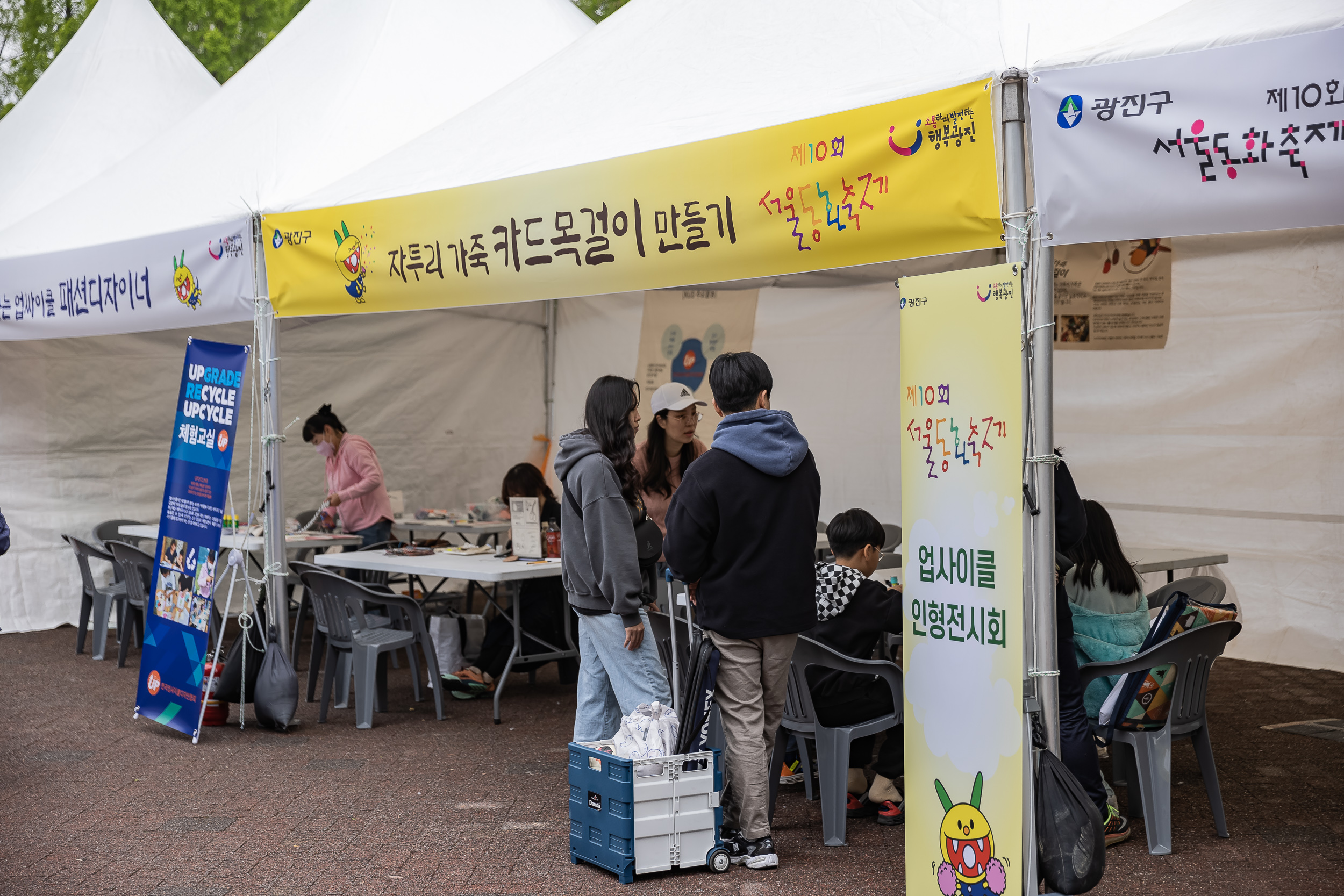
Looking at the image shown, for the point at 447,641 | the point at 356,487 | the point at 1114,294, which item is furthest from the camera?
the point at 356,487

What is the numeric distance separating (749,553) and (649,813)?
833mm

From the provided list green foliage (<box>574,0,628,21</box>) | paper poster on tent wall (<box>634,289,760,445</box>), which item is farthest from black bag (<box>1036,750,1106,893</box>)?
green foliage (<box>574,0,628,21</box>)

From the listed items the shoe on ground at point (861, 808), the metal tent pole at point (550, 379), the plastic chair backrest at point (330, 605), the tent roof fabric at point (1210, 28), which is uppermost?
the tent roof fabric at point (1210, 28)

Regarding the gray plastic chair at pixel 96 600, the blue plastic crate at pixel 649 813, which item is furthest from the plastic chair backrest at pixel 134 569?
Answer: the blue plastic crate at pixel 649 813

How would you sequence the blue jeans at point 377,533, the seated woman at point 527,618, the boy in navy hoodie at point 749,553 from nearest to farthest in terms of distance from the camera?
the boy in navy hoodie at point 749,553
the seated woman at point 527,618
the blue jeans at point 377,533

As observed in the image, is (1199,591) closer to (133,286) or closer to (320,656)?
(320,656)

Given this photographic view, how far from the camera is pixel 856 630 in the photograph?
3932 mm

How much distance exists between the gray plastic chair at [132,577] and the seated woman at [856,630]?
4.47 m

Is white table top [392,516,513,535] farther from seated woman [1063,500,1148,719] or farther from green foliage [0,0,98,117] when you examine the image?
green foliage [0,0,98,117]

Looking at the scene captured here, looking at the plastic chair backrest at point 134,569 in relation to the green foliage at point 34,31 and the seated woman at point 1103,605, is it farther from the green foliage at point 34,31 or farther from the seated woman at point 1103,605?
the green foliage at point 34,31

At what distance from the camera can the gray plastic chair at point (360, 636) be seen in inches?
217

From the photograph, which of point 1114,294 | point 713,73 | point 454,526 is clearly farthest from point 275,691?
point 1114,294

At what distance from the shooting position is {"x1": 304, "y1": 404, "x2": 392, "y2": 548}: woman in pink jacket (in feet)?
24.3

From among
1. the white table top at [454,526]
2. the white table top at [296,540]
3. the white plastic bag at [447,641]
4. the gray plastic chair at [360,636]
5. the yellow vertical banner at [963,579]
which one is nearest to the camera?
the yellow vertical banner at [963,579]
